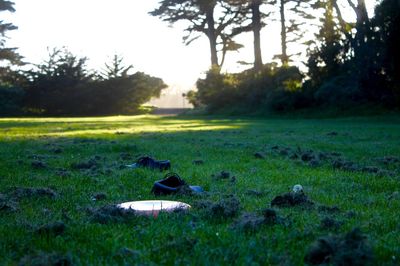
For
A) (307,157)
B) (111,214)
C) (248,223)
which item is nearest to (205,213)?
(248,223)

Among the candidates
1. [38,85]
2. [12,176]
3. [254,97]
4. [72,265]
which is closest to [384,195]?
[72,265]

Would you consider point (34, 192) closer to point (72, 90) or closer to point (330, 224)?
point (330, 224)

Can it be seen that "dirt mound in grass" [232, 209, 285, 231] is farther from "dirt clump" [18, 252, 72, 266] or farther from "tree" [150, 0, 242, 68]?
"tree" [150, 0, 242, 68]

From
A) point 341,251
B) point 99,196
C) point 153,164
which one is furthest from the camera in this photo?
point 153,164

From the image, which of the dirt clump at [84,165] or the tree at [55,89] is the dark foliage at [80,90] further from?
the dirt clump at [84,165]

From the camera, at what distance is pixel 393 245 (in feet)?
11.1

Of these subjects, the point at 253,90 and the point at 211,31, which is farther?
the point at 211,31

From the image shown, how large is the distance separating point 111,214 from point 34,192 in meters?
1.49

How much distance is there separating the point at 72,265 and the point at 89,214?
4.61 feet

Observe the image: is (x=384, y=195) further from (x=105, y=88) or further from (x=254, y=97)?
(x=105, y=88)

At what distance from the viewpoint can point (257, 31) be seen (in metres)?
42.8

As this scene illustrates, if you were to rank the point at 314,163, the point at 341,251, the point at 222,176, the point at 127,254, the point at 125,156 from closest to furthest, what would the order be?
the point at 341,251, the point at 127,254, the point at 222,176, the point at 314,163, the point at 125,156

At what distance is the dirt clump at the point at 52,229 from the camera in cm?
366

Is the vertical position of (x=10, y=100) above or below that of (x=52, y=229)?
above
